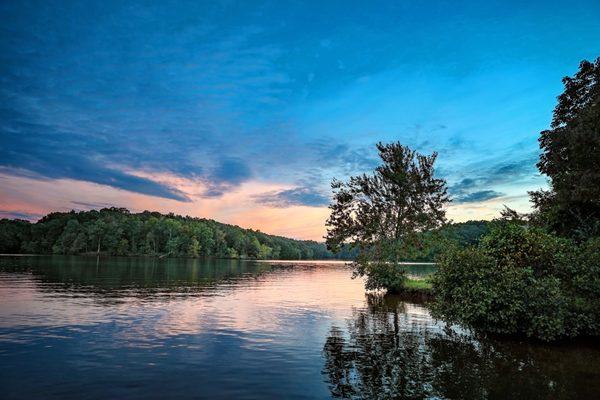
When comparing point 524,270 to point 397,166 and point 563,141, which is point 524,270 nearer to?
point 563,141

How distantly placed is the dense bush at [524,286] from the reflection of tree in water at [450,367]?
45.8 inches

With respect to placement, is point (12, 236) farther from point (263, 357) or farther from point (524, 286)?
point (524, 286)

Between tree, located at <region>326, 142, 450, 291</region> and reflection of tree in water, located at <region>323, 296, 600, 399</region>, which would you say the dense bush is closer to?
reflection of tree in water, located at <region>323, 296, 600, 399</region>

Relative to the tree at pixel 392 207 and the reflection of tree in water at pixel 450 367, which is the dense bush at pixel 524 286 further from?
the tree at pixel 392 207

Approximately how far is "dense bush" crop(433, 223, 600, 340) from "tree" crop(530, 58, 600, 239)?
4.70m

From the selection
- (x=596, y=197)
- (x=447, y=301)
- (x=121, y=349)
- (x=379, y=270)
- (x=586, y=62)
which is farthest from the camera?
(x=379, y=270)

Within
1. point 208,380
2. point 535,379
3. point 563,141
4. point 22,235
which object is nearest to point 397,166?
point 563,141

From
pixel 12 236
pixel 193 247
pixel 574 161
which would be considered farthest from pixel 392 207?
pixel 12 236

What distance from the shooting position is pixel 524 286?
20969 mm

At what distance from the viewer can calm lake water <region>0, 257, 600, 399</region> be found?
1338 centimetres

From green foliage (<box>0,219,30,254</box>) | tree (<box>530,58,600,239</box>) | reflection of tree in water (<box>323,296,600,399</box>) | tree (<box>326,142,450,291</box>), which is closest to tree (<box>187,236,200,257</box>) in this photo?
green foliage (<box>0,219,30,254</box>)

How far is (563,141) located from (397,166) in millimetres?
20330

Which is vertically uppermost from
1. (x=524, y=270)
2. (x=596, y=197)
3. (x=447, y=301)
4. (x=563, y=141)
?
(x=563, y=141)

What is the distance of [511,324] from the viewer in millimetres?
21438
